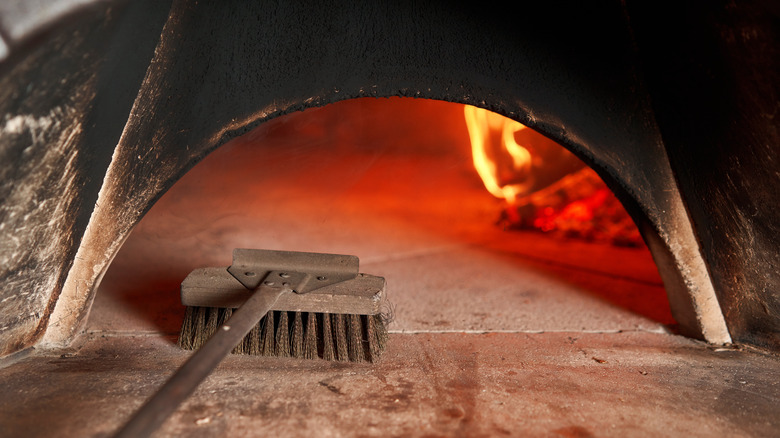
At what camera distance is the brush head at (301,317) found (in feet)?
4.59

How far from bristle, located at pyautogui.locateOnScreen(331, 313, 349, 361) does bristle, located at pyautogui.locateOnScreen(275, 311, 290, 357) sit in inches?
4.7

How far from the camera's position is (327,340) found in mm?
1414

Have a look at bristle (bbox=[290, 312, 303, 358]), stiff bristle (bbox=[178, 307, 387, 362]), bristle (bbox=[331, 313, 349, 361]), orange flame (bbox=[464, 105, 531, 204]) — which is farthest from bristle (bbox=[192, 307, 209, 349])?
orange flame (bbox=[464, 105, 531, 204])

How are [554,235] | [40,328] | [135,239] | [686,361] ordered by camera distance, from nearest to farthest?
[40,328]
[686,361]
[135,239]
[554,235]

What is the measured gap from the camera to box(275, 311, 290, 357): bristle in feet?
4.67

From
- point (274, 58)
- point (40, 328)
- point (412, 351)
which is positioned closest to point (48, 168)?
point (40, 328)

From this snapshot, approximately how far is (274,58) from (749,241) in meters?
1.31

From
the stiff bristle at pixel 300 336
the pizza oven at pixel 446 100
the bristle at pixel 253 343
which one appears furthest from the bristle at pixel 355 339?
the pizza oven at pixel 446 100

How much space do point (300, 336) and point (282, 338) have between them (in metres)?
0.04

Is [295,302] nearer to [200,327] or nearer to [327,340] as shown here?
[327,340]

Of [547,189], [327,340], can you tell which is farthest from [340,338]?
[547,189]

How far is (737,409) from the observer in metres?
1.21

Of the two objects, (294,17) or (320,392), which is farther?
(294,17)

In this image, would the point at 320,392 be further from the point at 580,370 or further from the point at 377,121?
the point at 377,121
